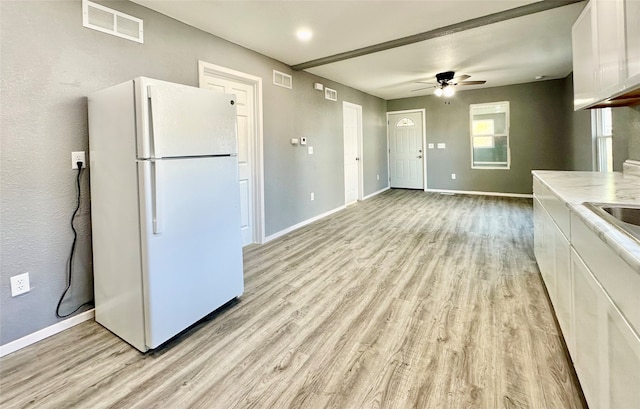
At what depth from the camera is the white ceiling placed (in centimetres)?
279

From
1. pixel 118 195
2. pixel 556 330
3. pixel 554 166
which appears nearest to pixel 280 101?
pixel 118 195

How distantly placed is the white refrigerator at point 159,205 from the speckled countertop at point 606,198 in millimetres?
2021

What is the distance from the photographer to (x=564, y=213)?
65.4 inches

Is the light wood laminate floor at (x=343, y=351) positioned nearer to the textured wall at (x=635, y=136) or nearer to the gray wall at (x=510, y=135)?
the textured wall at (x=635, y=136)

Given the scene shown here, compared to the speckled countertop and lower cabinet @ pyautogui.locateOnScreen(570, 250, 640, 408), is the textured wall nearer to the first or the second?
the speckled countertop

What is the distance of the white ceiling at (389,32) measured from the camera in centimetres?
279

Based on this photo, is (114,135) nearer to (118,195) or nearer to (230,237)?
(118,195)

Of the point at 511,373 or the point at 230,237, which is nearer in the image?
the point at 511,373

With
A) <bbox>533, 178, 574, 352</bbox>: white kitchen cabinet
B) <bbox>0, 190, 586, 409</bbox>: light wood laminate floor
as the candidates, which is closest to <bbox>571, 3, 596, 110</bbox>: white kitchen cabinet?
<bbox>533, 178, 574, 352</bbox>: white kitchen cabinet

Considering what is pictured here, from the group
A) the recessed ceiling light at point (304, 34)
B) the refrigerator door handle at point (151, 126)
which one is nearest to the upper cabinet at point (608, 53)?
the recessed ceiling light at point (304, 34)

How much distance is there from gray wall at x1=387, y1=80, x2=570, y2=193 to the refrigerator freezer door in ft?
21.3

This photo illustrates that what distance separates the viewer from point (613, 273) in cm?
96

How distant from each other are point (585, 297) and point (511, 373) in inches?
23.3

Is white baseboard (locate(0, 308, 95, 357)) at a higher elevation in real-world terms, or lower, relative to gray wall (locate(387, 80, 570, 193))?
lower
